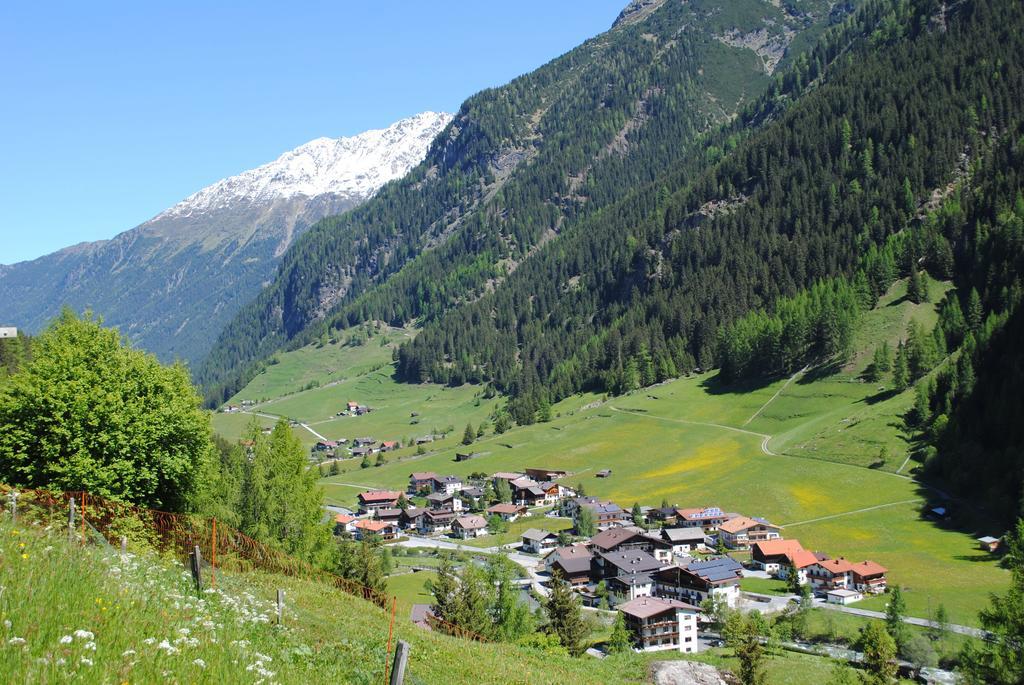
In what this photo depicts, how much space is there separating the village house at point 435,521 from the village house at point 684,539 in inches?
1689

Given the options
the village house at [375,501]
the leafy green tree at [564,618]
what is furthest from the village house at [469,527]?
the leafy green tree at [564,618]

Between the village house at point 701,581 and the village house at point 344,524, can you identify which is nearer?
the village house at point 701,581

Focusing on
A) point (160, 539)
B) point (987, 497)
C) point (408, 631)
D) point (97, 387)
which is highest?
point (97, 387)

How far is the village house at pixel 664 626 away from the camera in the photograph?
68812mm

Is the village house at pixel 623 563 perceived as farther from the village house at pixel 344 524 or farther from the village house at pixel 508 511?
the village house at pixel 344 524

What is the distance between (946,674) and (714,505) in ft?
187

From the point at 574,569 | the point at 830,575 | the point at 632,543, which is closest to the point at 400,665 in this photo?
the point at 830,575

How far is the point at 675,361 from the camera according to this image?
19375cm

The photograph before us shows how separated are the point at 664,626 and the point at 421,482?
9176 centimetres

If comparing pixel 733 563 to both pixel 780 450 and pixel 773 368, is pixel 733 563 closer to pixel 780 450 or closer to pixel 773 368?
pixel 780 450

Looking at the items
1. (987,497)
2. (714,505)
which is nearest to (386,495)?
(714,505)

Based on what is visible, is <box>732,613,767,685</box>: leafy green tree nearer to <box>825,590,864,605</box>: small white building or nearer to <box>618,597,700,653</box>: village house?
<box>618,597,700,653</box>: village house

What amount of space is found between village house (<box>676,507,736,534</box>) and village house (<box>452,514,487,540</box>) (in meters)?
35.5

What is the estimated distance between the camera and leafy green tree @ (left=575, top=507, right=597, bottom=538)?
114625 mm
